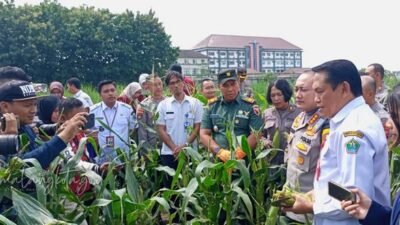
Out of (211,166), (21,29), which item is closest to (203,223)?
(211,166)

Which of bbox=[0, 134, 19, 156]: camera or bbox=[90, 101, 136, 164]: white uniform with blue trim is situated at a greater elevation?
bbox=[0, 134, 19, 156]: camera

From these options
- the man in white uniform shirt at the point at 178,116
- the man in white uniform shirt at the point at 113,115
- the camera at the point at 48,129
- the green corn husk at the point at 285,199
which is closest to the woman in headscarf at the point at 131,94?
the man in white uniform shirt at the point at 113,115

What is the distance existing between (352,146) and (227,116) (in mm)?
1890

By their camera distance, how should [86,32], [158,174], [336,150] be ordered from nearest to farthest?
1. [336,150]
2. [158,174]
3. [86,32]

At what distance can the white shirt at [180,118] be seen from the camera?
4047 millimetres

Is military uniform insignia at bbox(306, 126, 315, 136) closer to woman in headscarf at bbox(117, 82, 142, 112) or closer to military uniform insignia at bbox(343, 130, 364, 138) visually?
military uniform insignia at bbox(343, 130, 364, 138)

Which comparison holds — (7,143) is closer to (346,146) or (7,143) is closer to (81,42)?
(346,146)

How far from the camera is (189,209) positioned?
2.66 meters

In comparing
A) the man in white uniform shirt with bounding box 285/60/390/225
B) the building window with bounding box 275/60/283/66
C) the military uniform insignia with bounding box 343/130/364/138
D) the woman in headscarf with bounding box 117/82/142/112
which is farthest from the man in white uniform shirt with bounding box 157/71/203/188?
the building window with bounding box 275/60/283/66

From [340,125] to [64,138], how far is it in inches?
47.9

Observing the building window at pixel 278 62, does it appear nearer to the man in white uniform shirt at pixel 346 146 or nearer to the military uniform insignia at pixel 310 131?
the military uniform insignia at pixel 310 131

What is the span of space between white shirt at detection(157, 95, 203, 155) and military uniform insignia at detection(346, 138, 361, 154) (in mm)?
2459

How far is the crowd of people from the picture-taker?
5.36 ft

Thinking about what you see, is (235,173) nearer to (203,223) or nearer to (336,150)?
(203,223)
